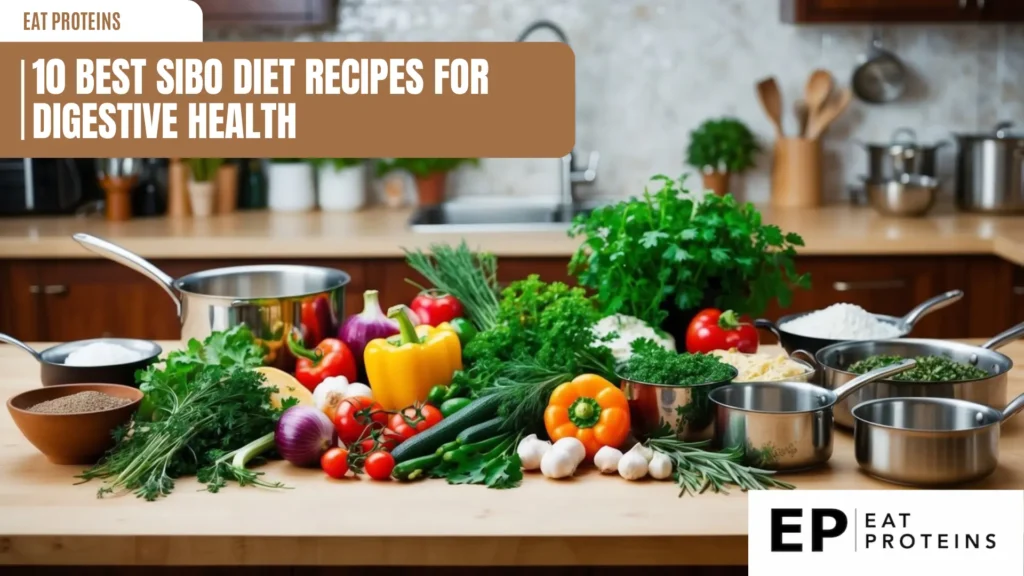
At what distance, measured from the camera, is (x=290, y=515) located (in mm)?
1658

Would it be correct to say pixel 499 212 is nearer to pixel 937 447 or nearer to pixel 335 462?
pixel 335 462

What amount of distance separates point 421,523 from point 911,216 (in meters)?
2.88

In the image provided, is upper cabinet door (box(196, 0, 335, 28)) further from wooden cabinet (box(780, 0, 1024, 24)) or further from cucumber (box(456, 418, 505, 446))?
cucumber (box(456, 418, 505, 446))

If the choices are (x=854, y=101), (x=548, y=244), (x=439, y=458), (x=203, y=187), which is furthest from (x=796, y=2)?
(x=439, y=458)

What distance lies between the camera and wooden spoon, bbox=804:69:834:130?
14.3 feet

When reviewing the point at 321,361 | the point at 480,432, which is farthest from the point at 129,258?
the point at 480,432

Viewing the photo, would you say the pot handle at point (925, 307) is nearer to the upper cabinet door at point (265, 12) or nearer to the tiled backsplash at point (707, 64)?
the tiled backsplash at point (707, 64)

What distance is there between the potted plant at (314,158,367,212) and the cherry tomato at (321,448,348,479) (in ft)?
8.74

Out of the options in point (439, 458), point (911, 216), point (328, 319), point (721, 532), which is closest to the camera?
point (721, 532)

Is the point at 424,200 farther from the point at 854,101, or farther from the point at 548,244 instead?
the point at 854,101

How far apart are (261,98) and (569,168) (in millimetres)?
1352

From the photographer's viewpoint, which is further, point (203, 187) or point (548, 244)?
point (203, 187)

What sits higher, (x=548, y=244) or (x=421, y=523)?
(x=548, y=244)

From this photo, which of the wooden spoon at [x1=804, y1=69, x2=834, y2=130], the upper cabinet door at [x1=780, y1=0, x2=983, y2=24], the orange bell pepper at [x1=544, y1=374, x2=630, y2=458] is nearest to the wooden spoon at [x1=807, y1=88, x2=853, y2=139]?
the wooden spoon at [x1=804, y1=69, x2=834, y2=130]
